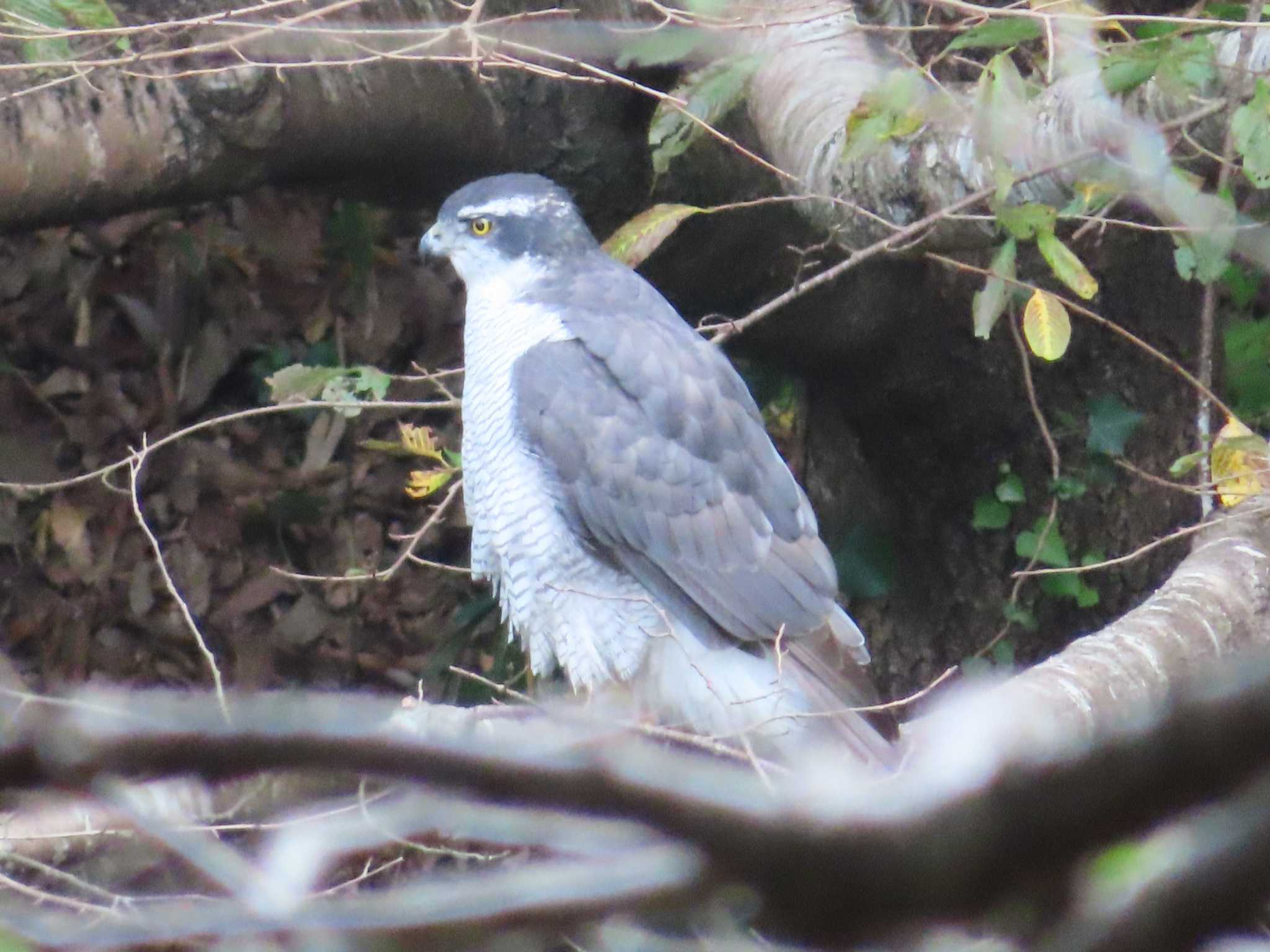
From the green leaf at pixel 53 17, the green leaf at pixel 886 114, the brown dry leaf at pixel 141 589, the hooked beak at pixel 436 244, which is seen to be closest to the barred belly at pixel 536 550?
the hooked beak at pixel 436 244

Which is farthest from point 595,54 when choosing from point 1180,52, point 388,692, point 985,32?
point 388,692

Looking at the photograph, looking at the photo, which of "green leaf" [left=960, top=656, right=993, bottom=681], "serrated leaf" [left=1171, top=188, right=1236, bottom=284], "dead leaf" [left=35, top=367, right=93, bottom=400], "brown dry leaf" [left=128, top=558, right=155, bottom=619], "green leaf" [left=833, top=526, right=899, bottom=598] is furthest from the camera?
"dead leaf" [left=35, top=367, right=93, bottom=400]

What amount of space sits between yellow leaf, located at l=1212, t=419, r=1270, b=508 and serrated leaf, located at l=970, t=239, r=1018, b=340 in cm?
48

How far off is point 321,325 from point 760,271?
224 cm

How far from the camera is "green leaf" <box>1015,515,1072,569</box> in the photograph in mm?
3676

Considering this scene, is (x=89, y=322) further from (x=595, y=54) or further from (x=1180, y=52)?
(x=1180, y=52)

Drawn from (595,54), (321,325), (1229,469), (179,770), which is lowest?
(321,325)

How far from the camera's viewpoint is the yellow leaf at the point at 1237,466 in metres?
2.65

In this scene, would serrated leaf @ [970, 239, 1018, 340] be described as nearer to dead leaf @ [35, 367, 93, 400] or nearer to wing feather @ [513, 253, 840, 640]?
wing feather @ [513, 253, 840, 640]

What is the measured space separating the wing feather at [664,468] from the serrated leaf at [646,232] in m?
0.15

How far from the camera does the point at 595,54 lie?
3.27m

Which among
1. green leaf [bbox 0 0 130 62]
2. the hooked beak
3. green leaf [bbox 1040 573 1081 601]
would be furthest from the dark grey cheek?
green leaf [bbox 1040 573 1081 601]

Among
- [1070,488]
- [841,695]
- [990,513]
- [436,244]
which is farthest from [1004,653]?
[436,244]

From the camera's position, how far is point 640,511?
3.01m
